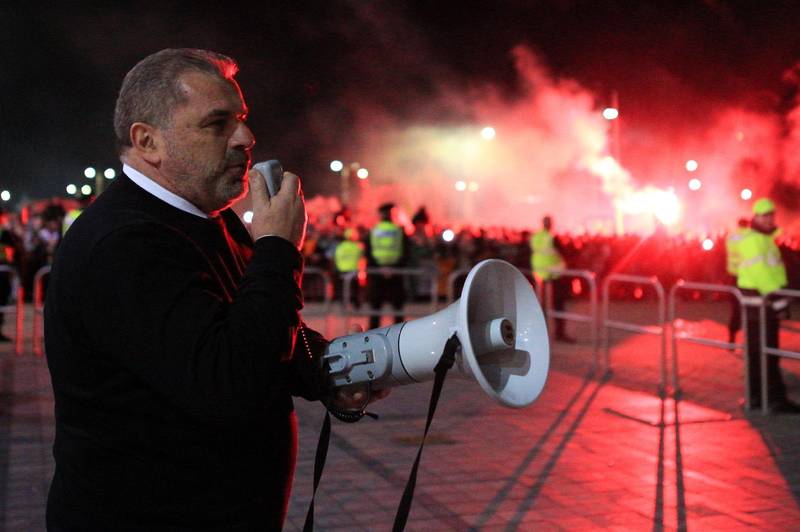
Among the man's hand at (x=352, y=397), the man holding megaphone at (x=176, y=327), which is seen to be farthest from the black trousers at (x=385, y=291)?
the man holding megaphone at (x=176, y=327)

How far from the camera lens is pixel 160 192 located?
187cm

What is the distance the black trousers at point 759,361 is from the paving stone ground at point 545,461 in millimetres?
230

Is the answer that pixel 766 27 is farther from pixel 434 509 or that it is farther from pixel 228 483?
pixel 228 483

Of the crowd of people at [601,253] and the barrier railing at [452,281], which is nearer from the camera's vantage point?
the barrier railing at [452,281]

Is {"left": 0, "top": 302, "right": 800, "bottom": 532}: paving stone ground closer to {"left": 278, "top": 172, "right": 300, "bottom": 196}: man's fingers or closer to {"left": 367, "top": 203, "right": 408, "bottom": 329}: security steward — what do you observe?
{"left": 278, "top": 172, "right": 300, "bottom": 196}: man's fingers

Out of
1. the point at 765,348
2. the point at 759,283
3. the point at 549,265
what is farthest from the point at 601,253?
the point at 765,348

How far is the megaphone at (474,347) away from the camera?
1887mm

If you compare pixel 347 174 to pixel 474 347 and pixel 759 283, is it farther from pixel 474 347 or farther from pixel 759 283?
pixel 474 347

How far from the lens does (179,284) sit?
168 cm

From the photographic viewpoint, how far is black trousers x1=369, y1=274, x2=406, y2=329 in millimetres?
12773

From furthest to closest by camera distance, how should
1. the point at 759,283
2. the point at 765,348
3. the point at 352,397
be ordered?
the point at 759,283
the point at 765,348
the point at 352,397

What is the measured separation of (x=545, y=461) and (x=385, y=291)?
272 inches

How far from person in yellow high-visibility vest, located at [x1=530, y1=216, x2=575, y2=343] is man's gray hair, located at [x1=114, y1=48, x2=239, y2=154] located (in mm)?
10881

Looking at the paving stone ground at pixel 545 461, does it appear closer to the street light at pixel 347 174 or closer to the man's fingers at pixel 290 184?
the man's fingers at pixel 290 184
